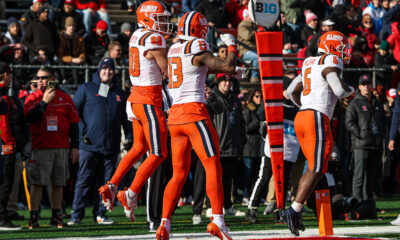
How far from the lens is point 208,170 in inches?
307

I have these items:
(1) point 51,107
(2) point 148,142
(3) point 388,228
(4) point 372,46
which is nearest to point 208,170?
(2) point 148,142

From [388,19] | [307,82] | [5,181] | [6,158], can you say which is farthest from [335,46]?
[388,19]

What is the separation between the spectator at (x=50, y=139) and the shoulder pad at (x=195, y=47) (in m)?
3.29

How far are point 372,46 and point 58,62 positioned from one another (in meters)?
7.64

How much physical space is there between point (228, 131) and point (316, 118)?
392 cm

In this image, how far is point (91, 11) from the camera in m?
17.7

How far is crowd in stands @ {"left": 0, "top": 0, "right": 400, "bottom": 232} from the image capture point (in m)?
11.9

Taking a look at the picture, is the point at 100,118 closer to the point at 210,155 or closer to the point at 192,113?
the point at 192,113

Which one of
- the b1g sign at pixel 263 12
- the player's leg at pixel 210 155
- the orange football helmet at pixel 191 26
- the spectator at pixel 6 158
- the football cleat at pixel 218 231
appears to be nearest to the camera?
the football cleat at pixel 218 231

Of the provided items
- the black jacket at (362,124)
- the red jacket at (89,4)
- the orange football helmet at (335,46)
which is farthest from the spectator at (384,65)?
the orange football helmet at (335,46)

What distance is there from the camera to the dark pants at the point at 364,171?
1361 centimetres

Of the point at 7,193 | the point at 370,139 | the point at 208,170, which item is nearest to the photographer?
the point at 208,170

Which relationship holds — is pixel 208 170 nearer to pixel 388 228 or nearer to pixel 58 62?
pixel 388 228

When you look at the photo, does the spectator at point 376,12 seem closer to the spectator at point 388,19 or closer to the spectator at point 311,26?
the spectator at point 388,19
